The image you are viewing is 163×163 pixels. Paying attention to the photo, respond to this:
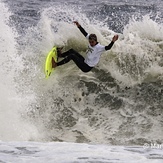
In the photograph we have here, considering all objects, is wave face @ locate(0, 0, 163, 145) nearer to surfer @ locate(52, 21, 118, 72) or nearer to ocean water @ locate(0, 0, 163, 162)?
ocean water @ locate(0, 0, 163, 162)

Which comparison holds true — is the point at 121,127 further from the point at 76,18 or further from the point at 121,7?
the point at 121,7

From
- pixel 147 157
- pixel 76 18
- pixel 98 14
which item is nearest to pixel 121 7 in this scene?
pixel 98 14

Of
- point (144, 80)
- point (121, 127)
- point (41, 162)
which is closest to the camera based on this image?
point (41, 162)

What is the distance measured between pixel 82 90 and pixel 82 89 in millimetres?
40

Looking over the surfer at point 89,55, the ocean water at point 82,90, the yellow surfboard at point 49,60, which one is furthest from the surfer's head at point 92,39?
the ocean water at point 82,90

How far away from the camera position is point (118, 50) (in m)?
11.9

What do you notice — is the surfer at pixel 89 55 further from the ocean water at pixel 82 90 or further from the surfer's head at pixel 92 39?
the ocean water at pixel 82 90

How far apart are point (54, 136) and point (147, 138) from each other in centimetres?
195

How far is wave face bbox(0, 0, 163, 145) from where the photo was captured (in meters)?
9.29

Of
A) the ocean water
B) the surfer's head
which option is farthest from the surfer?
the ocean water

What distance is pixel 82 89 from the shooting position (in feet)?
36.6

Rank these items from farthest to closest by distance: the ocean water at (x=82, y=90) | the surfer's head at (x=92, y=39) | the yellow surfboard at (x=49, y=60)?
1. the yellow surfboard at (x=49, y=60)
2. the surfer's head at (x=92, y=39)
3. the ocean water at (x=82, y=90)

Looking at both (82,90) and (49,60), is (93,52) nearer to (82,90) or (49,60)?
(49,60)

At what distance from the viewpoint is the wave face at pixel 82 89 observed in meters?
9.29
